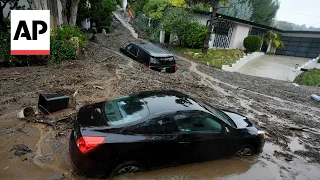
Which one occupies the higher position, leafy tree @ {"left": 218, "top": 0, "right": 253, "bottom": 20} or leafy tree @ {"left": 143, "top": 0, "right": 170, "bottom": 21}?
leafy tree @ {"left": 218, "top": 0, "right": 253, "bottom": 20}

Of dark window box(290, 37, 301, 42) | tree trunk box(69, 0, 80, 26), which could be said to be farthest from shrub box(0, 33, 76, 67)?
dark window box(290, 37, 301, 42)

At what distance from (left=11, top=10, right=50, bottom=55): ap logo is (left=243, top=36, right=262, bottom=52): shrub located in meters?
19.6

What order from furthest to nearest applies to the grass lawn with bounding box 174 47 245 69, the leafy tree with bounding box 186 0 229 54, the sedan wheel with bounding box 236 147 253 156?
the grass lawn with bounding box 174 47 245 69 < the leafy tree with bounding box 186 0 229 54 < the sedan wheel with bounding box 236 147 253 156

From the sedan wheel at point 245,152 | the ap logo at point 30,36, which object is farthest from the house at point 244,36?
the sedan wheel at point 245,152

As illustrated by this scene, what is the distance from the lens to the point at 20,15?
10.8 metres

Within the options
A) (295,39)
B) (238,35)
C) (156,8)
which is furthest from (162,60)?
(295,39)

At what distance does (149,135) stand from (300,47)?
108 feet

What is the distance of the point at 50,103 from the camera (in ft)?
18.1

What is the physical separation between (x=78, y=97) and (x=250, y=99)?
23.2 ft

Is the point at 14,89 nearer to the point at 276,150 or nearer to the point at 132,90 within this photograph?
the point at 132,90

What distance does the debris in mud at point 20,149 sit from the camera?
416 cm

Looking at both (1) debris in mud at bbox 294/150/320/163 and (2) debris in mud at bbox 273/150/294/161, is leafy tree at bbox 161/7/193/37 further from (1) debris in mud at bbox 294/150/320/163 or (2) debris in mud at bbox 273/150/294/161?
(2) debris in mud at bbox 273/150/294/161

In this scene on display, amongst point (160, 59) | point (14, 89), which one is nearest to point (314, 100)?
point (160, 59)

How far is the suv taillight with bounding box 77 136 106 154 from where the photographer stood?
3.36 m
